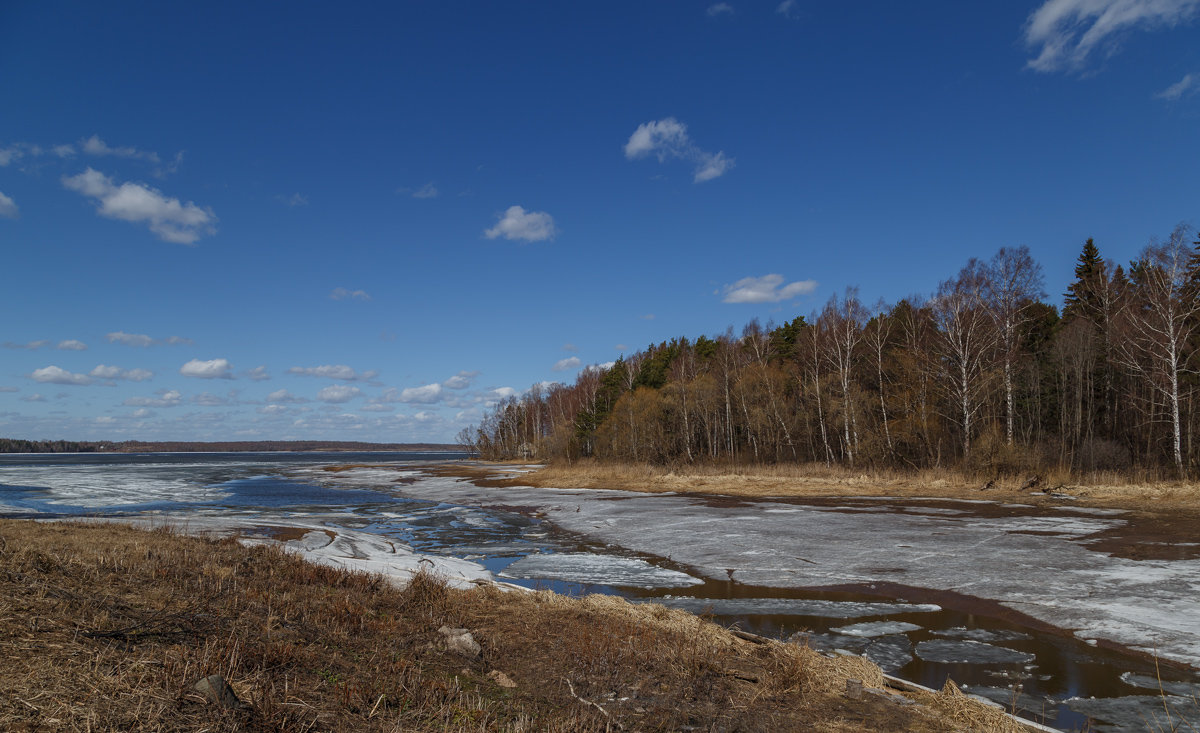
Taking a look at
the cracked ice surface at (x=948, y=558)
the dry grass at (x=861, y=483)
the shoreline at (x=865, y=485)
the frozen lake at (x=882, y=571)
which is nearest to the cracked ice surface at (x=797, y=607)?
Result: the frozen lake at (x=882, y=571)

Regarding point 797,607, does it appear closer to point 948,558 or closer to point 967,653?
point 967,653

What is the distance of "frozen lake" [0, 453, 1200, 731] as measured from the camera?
8.72 meters

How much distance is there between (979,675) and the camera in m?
8.53

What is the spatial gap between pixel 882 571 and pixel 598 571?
714 cm

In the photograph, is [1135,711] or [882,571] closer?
[1135,711]

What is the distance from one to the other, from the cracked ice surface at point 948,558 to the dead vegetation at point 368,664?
5.98 m

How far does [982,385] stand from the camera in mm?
35188

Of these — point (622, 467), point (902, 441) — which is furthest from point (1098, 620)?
point (622, 467)

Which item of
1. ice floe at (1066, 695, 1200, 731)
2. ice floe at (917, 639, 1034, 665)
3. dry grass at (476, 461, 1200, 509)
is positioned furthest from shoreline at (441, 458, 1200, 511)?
ice floe at (1066, 695, 1200, 731)

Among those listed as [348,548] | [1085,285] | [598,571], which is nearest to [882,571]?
[598,571]

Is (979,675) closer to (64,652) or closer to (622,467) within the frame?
(64,652)

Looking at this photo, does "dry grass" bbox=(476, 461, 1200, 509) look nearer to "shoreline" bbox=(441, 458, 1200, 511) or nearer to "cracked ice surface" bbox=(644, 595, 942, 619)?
"shoreline" bbox=(441, 458, 1200, 511)

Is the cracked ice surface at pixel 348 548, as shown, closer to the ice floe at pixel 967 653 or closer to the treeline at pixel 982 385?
the ice floe at pixel 967 653

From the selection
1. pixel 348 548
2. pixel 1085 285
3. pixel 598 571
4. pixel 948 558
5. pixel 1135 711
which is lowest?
pixel 598 571
